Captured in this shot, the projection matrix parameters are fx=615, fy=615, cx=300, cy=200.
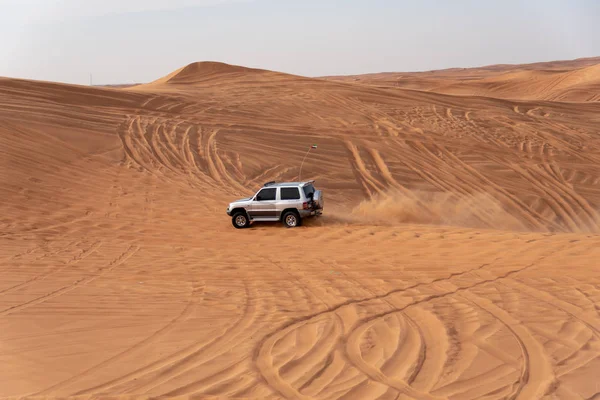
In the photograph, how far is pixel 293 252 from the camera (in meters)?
13.5

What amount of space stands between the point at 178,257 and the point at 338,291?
14.0 feet

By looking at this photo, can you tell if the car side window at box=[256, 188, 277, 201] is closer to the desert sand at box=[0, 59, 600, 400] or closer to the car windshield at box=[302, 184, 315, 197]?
the car windshield at box=[302, 184, 315, 197]

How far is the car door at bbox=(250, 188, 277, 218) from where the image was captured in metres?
17.0

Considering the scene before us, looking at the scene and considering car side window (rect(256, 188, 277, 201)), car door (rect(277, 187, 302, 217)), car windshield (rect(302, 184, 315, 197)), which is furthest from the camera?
car side window (rect(256, 188, 277, 201))

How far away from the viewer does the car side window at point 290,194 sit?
16.8 m

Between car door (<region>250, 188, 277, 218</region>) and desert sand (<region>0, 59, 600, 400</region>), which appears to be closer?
desert sand (<region>0, 59, 600, 400</region>)

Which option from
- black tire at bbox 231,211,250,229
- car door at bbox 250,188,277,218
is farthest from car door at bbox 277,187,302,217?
black tire at bbox 231,211,250,229

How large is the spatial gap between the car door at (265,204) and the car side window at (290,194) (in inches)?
9.0

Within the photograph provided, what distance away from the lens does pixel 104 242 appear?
47.8ft

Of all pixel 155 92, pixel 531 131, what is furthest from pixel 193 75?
pixel 531 131

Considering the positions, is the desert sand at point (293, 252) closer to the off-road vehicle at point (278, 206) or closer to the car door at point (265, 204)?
the off-road vehicle at point (278, 206)

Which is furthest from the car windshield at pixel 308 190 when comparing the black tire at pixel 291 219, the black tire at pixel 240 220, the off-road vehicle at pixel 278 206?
the black tire at pixel 240 220

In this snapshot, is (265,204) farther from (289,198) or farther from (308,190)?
(308,190)

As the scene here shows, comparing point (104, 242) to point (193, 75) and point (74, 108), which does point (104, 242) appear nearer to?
point (74, 108)
